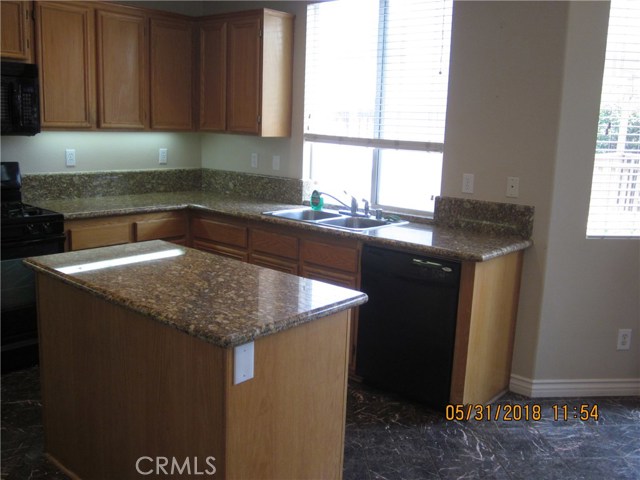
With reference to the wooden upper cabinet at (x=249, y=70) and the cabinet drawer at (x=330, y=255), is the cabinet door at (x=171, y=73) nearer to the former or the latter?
the wooden upper cabinet at (x=249, y=70)

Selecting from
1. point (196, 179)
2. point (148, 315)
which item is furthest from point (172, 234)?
point (148, 315)

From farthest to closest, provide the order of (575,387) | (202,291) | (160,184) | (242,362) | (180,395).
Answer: (160,184) < (575,387) < (202,291) < (180,395) < (242,362)

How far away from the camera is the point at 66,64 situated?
386 centimetres

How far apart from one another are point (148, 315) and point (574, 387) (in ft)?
8.48

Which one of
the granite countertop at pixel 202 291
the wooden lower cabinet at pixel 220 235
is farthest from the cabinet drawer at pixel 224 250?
the granite countertop at pixel 202 291

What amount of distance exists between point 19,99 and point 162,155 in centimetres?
140

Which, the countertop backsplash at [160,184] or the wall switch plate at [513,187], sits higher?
the wall switch plate at [513,187]

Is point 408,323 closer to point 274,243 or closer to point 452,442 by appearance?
point 452,442

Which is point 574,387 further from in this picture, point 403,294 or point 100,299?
point 100,299

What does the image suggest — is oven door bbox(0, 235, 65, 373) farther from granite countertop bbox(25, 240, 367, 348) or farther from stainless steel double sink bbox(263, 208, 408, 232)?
stainless steel double sink bbox(263, 208, 408, 232)

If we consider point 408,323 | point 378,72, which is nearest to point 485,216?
point 408,323

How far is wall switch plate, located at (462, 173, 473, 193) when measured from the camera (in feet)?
11.5

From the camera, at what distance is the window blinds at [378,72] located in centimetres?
364

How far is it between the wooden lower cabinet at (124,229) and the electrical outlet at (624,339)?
2.88 m
